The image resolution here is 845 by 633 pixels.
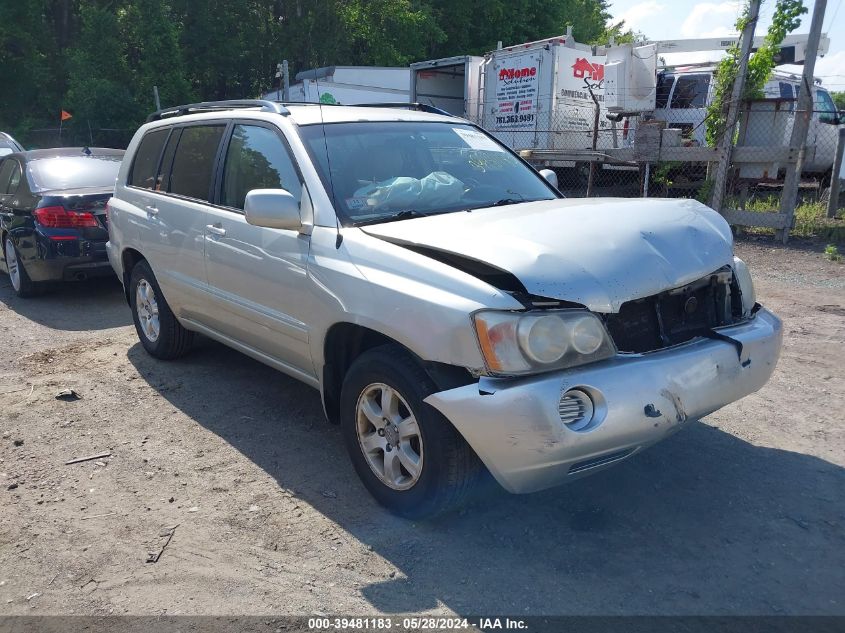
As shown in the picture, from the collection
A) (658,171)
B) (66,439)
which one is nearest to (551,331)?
(66,439)

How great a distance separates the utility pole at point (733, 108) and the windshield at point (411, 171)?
674 cm

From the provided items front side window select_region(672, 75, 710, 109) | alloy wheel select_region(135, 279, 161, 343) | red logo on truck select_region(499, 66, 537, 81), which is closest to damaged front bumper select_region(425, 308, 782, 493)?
alloy wheel select_region(135, 279, 161, 343)

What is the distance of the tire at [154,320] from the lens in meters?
5.48

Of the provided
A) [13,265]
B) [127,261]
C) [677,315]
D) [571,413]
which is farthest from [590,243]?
[13,265]

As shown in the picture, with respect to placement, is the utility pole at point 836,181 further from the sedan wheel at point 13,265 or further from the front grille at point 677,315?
the sedan wheel at point 13,265

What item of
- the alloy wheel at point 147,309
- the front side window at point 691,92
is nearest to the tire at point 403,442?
the alloy wheel at point 147,309

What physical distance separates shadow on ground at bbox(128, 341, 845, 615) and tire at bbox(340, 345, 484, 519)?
6.6 inches

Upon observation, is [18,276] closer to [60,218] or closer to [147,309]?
[60,218]

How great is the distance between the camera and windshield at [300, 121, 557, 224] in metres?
3.78

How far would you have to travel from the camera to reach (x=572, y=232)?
320 centimetres

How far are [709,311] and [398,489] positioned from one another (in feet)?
5.52

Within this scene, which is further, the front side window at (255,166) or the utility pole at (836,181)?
the utility pole at (836,181)

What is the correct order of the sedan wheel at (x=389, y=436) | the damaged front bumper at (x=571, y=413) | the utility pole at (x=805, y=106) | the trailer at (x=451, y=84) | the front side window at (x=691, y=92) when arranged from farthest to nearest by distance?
the trailer at (x=451, y=84) → the front side window at (x=691, y=92) → the utility pole at (x=805, y=106) → the sedan wheel at (x=389, y=436) → the damaged front bumper at (x=571, y=413)

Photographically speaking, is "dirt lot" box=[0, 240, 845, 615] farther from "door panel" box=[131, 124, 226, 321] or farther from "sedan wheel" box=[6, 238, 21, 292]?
"sedan wheel" box=[6, 238, 21, 292]
